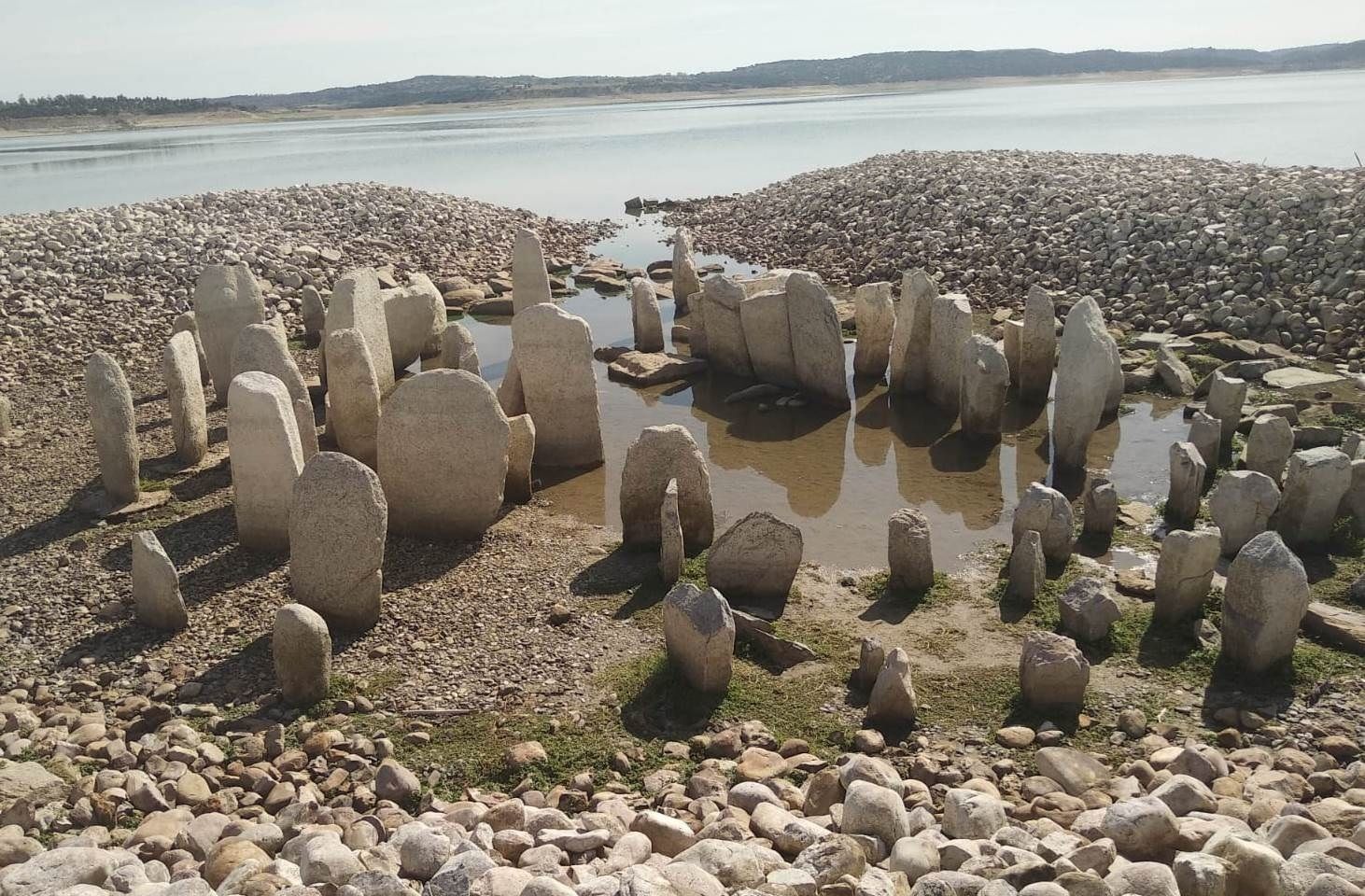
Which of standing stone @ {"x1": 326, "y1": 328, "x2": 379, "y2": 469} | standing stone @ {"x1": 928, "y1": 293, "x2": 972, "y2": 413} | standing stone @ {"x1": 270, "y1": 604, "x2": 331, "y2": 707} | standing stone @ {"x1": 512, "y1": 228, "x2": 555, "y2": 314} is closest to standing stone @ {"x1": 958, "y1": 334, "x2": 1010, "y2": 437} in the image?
standing stone @ {"x1": 928, "y1": 293, "x2": 972, "y2": 413}

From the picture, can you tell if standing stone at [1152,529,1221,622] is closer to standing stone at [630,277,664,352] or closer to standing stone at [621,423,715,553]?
standing stone at [621,423,715,553]

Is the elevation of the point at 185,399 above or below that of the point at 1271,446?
above

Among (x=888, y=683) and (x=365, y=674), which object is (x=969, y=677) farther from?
(x=365, y=674)

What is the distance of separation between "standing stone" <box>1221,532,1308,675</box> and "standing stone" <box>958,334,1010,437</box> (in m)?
4.69

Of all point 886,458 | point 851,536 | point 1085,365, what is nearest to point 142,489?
point 851,536

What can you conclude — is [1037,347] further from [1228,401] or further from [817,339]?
[817,339]

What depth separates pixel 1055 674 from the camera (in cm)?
598

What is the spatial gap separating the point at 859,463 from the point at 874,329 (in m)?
3.12

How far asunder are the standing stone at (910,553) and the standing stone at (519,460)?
3454mm

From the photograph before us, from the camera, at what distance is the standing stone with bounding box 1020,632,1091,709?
598 cm

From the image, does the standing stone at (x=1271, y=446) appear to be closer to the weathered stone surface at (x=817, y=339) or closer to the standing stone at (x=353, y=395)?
the weathered stone surface at (x=817, y=339)

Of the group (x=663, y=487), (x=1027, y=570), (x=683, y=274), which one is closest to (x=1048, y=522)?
(x=1027, y=570)

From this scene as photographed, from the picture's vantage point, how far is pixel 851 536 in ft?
29.7

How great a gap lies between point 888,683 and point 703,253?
19.3 meters
